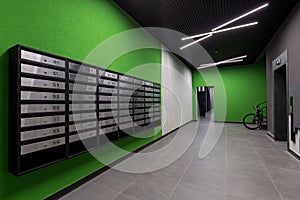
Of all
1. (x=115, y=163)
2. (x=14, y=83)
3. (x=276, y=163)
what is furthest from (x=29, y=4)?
(x=276, y=163)

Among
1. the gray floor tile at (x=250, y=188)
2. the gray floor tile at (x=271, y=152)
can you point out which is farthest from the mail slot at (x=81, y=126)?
the gray floor tile at (x=271, y=152)

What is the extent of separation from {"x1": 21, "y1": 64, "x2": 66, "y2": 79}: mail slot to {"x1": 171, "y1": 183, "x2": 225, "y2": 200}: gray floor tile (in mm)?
1941

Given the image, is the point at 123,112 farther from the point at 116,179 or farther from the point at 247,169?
the point at 247,169

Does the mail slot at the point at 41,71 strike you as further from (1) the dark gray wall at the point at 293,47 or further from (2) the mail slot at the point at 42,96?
(1) the dark gray wall at the point at 293,47

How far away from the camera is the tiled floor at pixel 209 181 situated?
179 cm

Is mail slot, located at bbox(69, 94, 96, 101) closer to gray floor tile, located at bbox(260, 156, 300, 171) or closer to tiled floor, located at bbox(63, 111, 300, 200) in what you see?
tiled floor, located at bbox(63, 111, 300, 200)

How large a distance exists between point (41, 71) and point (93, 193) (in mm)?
1555

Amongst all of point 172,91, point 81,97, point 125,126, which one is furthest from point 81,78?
point 172,91

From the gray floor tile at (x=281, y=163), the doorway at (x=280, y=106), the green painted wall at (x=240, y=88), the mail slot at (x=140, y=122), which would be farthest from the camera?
the green painted wall at (x=240, y=88)

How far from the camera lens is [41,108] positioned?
1.51m

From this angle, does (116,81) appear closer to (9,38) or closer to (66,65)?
(66,65)

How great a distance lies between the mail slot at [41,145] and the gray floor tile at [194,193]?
145 cm

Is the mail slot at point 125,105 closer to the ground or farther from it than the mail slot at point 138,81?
closer to the ground

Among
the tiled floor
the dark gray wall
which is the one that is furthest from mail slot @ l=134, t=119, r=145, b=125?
the dark gray wall
